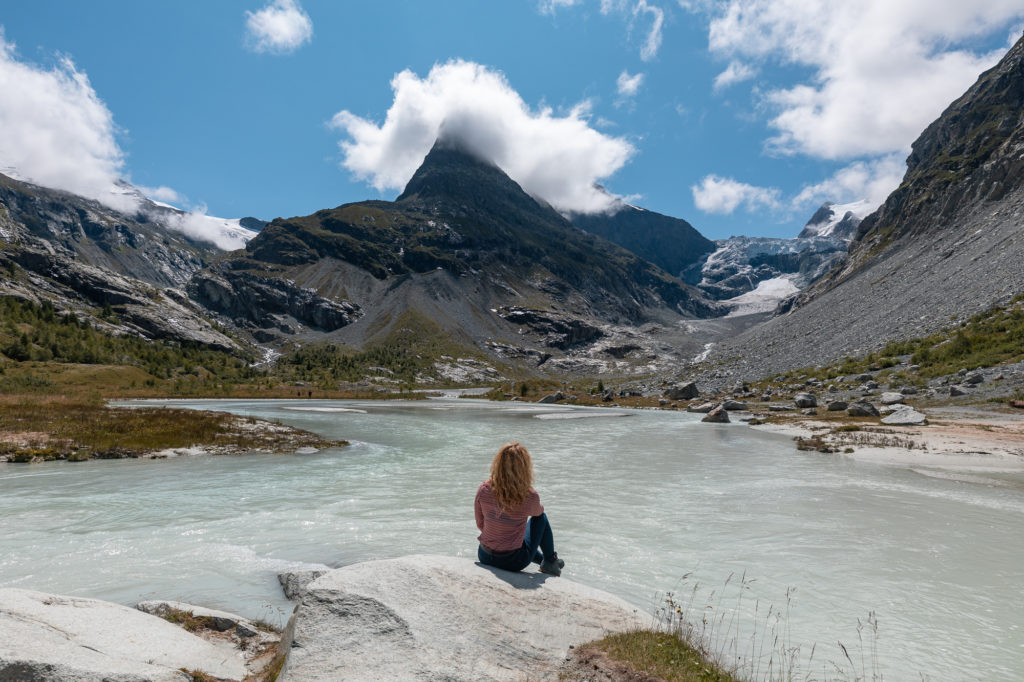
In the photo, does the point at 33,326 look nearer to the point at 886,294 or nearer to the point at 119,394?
the point at 119,394

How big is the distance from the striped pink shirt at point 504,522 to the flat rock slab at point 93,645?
14.1 ft

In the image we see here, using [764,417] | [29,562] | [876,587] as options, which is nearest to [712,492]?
[876,587]

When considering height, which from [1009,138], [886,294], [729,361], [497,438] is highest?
[1009,138]

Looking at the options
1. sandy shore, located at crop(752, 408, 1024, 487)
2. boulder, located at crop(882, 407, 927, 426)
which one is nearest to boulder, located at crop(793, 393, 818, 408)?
sandy shore, located at crop(752, 408, 1024, 487)

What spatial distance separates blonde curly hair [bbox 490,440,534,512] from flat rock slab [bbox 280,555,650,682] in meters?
1.27

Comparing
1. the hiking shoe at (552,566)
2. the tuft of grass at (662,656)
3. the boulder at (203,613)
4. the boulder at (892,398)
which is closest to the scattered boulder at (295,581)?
the boulder at (203,613)

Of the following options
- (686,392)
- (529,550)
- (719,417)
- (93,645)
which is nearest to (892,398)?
(719,417)

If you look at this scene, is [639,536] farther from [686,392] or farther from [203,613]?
[686,392]

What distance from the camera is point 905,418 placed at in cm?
3738

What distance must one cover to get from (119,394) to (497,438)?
83414 millimetres

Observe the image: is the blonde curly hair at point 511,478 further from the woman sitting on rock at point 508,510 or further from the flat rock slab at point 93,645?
the flat rock slab at point 93,645

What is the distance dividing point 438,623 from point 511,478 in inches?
118

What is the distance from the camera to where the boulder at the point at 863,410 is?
43.8 metres

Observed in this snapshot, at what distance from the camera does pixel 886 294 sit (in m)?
98.9
